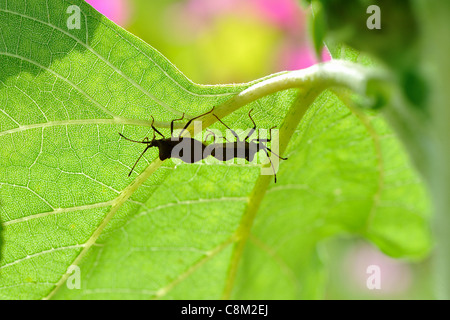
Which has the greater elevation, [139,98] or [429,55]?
[139,98]

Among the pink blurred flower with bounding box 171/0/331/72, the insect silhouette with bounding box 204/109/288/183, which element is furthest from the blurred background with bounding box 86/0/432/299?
the insect silhouette with bounding box 204/109/288/183

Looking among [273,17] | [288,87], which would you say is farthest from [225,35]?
[288,87]

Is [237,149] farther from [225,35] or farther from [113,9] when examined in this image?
[225,35]

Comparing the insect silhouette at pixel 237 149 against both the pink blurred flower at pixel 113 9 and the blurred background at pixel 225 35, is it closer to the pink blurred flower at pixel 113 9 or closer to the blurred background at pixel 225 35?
the pink blurred flower at pixel 113 9

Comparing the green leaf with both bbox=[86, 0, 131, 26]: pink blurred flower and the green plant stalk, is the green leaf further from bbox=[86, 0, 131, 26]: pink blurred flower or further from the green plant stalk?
bbox=[86, 0, 131, 26]: pink blurred flower
